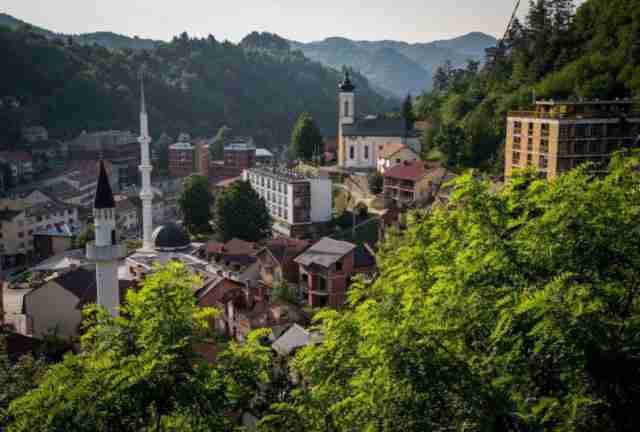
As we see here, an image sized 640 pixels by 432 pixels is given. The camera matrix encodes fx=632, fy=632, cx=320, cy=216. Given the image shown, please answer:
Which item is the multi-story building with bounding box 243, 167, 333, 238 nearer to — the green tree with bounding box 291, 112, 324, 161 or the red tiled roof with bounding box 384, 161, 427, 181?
the red tiled roof with bounding box 384, 161, 427, 181

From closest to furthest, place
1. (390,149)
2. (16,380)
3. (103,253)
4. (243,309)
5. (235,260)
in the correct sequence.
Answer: (16,380) → (103,253) → (243,309) → (235,260) → (390,149)

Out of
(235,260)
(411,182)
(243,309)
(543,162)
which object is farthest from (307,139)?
(243,309)

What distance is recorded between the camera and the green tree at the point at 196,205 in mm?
45812

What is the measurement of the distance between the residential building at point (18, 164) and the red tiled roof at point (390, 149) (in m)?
38.8

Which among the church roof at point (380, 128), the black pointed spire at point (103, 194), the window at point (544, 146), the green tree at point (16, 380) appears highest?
the church roof at point (380, 128)

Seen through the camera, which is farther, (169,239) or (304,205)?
(304,205)

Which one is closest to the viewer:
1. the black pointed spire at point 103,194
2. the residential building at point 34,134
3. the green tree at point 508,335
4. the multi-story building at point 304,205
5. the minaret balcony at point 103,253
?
the green tree at point 508,335

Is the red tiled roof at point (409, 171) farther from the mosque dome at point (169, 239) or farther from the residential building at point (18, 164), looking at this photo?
the residential building at point (18, 164)

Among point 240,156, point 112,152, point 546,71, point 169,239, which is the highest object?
point 546,71

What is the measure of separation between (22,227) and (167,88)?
62.5 m

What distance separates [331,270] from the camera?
94.4 ft

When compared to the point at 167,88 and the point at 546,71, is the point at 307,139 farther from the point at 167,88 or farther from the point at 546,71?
the point at 167,88

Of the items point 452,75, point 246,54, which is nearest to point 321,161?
point 452,75

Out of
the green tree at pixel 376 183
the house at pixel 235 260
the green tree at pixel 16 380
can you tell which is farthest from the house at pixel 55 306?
the green tree at pixel 376 183
